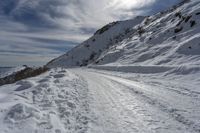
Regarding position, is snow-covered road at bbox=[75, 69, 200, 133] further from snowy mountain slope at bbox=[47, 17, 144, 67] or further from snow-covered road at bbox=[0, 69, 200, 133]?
snowy mountain slope at bbox=[47, 17, 144, 67]

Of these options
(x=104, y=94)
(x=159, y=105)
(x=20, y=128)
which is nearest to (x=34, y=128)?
(x=20, y=128)

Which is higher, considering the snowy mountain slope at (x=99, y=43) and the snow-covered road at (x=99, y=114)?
the snowy mountain slope at (x=99, y=43)

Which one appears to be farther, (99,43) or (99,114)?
(99,43)

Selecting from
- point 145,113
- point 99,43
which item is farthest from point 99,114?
point 99,43

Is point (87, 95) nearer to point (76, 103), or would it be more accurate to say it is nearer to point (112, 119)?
point (76, 103)

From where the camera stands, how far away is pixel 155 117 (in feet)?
25.5

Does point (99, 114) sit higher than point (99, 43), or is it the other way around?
point (99, 43)

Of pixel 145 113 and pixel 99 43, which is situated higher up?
pixel 99 43

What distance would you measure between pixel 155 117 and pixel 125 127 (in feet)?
4.19

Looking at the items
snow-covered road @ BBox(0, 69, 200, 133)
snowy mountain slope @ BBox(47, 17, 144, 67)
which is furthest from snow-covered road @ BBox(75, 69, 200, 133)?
snowy mountain slope @ BBox(47, 17, 144, 67)

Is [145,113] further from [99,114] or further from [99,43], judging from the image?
[99,43]

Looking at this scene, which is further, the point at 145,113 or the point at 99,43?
the point at 99,43

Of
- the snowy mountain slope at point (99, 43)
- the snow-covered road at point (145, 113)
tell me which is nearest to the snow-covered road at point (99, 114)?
the snow-covered road at point (145, 113)

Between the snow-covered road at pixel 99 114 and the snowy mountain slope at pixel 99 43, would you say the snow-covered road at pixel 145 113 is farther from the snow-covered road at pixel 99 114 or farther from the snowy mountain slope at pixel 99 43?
the snowy mountain slope at pixel 99 43
